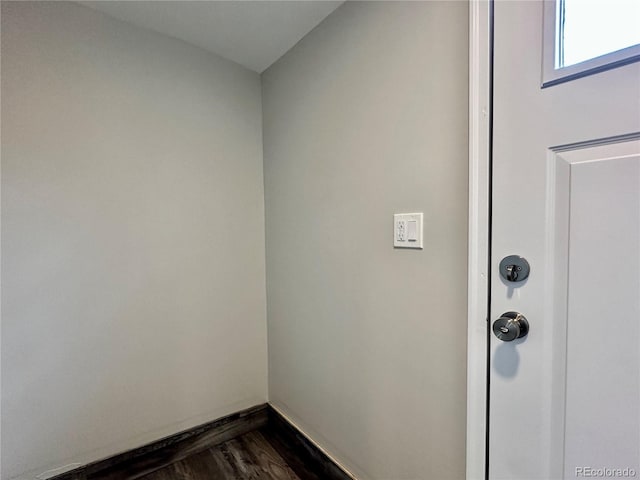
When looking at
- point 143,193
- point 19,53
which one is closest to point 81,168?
point 143,193

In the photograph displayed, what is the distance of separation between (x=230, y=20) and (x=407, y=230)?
4.32 ft

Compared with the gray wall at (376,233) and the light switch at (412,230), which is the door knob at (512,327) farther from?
the light switch at (412,230)

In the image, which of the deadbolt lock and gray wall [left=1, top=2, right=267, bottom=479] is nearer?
the deadbolt lock

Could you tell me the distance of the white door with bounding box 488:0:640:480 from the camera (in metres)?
0.66

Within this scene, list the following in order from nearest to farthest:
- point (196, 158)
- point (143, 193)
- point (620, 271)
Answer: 1. point (620, 271)
2. point (143, 193)
3. point (196, 158)

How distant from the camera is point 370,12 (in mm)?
1181

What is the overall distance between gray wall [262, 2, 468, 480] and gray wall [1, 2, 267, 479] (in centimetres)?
34

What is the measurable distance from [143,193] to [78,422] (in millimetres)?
1103

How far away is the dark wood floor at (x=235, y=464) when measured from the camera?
149 cm

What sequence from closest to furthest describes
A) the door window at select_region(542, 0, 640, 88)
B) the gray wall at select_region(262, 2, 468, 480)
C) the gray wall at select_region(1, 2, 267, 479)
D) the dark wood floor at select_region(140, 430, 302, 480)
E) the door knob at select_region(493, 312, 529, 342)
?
the door window at select_region(542, 0, 640, 88) → the door knob at select_region(493, 312, 529, 342) → the gray wall at select_region(262, 2, 468, 480) → the gray wall at select_region(1, 2, 267, 479) → the dark wood floor at select_region(140, 430, 302, 480)

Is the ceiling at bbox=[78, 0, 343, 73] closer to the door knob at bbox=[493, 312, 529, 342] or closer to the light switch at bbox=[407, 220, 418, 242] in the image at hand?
the light switch at bbox=[407, 220, 418, 242]

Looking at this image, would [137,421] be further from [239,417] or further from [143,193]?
[143,193]

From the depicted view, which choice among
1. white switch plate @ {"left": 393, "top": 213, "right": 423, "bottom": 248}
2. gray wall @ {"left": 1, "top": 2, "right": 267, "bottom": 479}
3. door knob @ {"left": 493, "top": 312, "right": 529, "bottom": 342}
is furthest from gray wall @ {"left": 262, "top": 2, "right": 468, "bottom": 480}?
gray wall @ {"left": 1, "top": 2, "right": 267, "bottom": 479}

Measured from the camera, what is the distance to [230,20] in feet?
4.73
